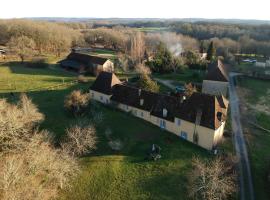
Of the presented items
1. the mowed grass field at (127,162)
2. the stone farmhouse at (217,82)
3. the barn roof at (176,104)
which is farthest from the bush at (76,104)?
the stone farmhouse at (217,82)

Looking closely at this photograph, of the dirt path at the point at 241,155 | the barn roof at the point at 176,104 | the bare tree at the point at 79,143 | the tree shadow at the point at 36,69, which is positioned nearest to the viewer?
the dirt path at the point at 241,155

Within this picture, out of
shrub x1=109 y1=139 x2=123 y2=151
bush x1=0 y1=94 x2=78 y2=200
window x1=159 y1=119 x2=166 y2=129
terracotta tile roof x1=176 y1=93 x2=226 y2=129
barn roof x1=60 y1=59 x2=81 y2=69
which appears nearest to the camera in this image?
bush x1=0 y1=94 x2=78 y2=200

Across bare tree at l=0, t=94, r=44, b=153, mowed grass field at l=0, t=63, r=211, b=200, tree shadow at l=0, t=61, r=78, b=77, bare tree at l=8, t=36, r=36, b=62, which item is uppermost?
bare tree at l=8, t=36, r=36, b=62

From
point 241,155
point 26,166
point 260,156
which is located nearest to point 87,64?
point 241,155

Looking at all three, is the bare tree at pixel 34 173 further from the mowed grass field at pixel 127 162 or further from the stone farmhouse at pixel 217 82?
the stone farmhouse at pixel 217 82

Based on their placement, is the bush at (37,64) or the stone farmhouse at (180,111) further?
the bush at (37,64)

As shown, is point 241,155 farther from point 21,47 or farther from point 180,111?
point 21,47

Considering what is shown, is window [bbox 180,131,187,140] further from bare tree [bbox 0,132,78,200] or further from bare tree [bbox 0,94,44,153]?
bare tree [bbox 0,94,44,153]

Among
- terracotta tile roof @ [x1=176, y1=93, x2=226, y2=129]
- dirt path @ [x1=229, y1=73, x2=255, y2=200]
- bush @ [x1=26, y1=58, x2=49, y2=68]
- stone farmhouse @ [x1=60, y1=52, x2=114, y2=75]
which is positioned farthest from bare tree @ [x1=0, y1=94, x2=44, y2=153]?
bush @ [x1=26, y1=58, x2=49, y2=68]
